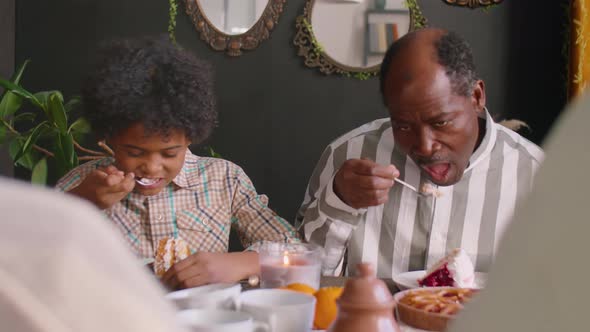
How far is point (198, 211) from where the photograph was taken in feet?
7.18

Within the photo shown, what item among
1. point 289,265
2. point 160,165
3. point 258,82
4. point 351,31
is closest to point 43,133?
point 258,82

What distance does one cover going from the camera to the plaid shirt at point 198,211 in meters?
Answer: 2.08

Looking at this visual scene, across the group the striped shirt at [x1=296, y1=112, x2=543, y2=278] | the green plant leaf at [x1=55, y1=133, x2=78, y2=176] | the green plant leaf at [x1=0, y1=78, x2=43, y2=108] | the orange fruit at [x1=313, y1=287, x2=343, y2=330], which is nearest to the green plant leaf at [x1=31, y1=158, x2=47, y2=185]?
the green plant leaf at [x1=55, y1=133, x2=78, y2=176]

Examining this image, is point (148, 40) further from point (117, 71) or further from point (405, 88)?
point (405, 88)

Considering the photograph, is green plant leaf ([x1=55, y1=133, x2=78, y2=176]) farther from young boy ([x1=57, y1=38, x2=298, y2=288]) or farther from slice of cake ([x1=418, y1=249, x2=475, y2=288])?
slice of cake ([x1=418, y1=249, x2=475, y2=288])

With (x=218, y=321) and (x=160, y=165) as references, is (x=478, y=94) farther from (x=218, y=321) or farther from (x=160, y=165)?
(x=218, y=321)

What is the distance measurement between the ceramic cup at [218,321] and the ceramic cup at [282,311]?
23mm

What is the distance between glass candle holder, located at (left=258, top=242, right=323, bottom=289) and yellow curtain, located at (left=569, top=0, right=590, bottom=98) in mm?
2321

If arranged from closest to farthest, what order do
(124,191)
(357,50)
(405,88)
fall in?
1. (124,191)
2. (405,88)
3. (357,50)

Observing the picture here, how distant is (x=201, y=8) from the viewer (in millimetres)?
3998

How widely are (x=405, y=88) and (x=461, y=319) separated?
1723 millimetres

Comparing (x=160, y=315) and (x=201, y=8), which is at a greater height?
(x=201, y=8)

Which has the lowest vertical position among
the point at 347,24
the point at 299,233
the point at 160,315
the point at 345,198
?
the point at 299,233

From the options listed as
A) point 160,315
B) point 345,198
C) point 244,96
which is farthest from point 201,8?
point 160,315
